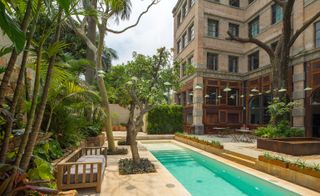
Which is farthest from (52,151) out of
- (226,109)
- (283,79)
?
(226,109)

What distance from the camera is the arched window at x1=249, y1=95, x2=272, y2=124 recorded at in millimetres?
17609

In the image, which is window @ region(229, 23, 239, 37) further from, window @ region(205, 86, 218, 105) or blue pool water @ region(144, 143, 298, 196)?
blue pool water @ region(144, 143, 298, 196)

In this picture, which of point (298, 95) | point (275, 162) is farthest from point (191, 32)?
point (275, 162)

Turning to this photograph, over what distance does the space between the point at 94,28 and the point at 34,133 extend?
10.7 meters

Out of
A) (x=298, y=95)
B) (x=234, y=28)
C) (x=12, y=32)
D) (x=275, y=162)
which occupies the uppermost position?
(x=234, y=28)

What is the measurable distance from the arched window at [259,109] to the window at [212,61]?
4.39 meters

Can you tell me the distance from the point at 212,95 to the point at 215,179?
44.1 feet

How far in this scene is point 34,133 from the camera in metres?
2.32

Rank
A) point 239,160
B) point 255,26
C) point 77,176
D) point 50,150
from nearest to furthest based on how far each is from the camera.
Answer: point 77,176 < point 50,150 < point 239,160 < point 255,26

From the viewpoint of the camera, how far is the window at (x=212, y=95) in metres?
19.6

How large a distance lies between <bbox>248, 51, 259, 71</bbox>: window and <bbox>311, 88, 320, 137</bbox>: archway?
6.23 meters

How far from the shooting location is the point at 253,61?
65.2ft

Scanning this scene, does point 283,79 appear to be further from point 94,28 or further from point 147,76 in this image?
point 94,28

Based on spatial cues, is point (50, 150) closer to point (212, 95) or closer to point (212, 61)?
point (212, 95)
